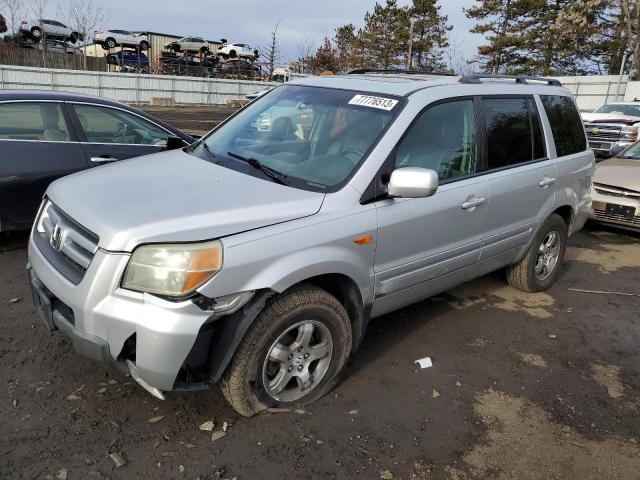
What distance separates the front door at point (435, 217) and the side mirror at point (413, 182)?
174 mm

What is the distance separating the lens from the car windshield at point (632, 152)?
8258 millimetres

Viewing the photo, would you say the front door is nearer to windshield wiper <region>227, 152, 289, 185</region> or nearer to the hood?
windshield wiper <region>227, 152, 289, 185</region>

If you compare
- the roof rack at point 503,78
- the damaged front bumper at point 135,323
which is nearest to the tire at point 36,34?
the roof rack at point 503,78

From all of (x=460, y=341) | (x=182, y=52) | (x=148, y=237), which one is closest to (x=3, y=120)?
(x=148, y=237)

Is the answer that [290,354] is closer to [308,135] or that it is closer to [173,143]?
[308,135]

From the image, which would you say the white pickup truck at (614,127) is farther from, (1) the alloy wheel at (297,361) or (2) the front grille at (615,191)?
(1) the alloy wheel at (297,361)

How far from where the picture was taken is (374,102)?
136 inches

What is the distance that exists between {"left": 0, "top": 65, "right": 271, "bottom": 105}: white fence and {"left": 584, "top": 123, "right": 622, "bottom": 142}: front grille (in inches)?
806

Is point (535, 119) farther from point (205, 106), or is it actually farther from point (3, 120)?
point (205, 106)

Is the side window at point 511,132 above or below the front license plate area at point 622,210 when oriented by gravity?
above

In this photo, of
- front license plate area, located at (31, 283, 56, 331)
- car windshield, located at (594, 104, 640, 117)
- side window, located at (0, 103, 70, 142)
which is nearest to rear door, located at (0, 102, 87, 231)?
side window, located at (0, 103, 70, 142)

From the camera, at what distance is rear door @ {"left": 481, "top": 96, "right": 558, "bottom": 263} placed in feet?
13.1

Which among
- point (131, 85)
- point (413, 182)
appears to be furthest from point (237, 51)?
point (413, 182)

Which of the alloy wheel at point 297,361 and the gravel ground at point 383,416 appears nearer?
the gravel ground at point 383,416
